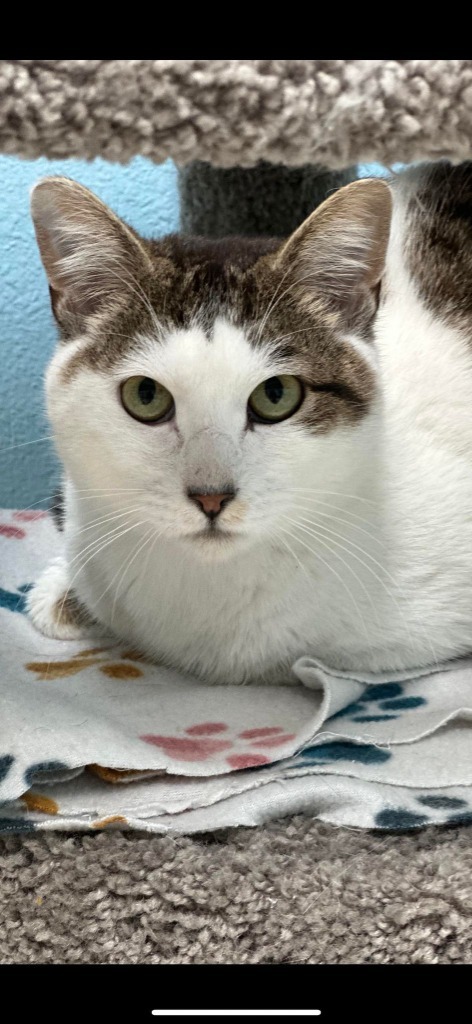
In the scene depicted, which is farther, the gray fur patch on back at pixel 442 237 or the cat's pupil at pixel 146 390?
the gray fur patch on back at pixel 442 237

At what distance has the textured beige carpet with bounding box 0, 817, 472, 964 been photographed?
80cm

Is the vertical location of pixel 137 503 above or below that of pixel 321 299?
below

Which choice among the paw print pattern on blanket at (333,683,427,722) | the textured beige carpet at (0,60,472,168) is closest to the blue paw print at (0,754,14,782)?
the paw print pattern on blanket at (333,683,427,722)

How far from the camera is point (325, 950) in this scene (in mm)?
801

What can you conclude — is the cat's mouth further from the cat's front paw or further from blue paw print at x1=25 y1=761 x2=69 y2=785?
the cat's front paw

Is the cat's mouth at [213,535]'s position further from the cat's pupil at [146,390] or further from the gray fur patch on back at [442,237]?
the gray fur patch on back at [442,237]

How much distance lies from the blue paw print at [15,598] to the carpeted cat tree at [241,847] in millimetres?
566

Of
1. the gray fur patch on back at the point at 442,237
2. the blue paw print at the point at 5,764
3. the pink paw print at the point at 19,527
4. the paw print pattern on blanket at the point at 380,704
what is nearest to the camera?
the blue paw print at the point at 5,764

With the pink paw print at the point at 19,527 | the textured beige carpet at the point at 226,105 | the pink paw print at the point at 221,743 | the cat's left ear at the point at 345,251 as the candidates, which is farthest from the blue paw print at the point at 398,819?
the pink paw print at the point at 19,527

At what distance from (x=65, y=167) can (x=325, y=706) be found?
124cm

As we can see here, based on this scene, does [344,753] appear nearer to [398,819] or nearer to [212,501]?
[398,819]

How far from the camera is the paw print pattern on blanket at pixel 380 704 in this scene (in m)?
1.10
